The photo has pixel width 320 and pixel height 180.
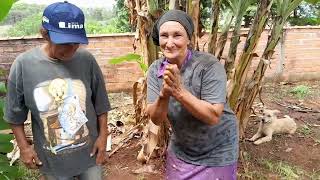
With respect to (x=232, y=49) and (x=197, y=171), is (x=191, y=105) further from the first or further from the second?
(x=232, y=49)

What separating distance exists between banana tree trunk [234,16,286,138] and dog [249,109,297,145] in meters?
0.55

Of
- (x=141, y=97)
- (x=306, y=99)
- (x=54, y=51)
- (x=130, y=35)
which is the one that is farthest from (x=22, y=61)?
(x=306, y=99)

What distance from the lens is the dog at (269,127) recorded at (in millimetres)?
4184

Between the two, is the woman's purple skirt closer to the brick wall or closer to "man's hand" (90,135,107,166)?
"man's hand" (90,135,107,166)

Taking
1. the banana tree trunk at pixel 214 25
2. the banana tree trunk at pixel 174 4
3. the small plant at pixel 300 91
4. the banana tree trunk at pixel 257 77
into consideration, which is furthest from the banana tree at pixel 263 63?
the small plant at pixel 300 91

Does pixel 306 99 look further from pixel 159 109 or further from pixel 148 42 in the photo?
pixel 159 109

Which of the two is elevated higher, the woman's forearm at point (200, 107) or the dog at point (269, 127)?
the woman's forearm at point (200, 107)

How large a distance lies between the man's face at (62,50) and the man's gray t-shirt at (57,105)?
0.03m

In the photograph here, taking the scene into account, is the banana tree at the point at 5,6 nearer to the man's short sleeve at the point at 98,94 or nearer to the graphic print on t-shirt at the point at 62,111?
the graphic print on t-shirt at the point at 62,111

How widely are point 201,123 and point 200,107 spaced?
20cm

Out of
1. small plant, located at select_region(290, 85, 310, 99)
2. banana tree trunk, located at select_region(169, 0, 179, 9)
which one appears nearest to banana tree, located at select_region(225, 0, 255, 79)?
banana tree trunk, located at select_region(169, 0, 179, 9)

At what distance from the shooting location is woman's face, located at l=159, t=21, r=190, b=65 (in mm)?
1819

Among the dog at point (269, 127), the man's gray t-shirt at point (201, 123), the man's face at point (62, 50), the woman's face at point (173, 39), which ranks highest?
the woman's face at point (173, 39)

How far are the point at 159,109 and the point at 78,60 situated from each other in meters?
0.50
